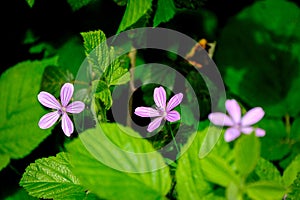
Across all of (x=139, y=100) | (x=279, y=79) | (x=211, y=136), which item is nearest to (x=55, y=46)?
(x=139, y=100)

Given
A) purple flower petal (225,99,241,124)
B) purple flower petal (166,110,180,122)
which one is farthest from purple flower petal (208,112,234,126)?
purple flower petal (166,110,180,122)

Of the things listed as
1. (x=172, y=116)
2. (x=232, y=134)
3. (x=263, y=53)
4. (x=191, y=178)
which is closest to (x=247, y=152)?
(x=232, y=134)

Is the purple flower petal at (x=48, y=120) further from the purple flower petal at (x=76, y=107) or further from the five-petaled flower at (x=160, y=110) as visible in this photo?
the five-petaled flower at (x=160, y=110)

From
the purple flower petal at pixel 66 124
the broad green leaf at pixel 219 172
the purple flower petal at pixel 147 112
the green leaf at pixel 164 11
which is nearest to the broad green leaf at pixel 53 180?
the purple flower petal at pixel 66 124

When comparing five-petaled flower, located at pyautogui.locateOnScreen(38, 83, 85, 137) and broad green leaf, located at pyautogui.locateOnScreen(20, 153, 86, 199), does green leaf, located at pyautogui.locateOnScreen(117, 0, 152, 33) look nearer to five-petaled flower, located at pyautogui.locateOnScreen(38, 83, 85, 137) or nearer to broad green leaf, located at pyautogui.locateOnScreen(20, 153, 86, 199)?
five-petaled flower, located at pyautogui.locateOnScreen(38, 83, 85, 137)

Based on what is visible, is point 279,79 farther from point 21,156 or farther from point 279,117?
point 21,156
